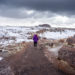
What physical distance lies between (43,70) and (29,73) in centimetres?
112

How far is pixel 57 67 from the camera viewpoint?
1254 cm

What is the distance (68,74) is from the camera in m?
11.3

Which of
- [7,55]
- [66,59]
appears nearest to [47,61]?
[66,59]

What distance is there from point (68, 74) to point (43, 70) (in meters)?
1.76

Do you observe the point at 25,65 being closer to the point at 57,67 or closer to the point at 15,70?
the point at 15,70

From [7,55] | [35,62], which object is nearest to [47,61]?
[35,62]

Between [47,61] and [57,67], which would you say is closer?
[57,67]

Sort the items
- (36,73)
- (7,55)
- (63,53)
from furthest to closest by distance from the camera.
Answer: (7,55) < (63,53) < (36,73)

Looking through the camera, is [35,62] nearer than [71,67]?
No

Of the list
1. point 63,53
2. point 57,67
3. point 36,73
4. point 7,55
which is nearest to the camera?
point 36,73

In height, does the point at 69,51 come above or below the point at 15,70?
above

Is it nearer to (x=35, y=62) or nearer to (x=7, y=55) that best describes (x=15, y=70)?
(x=35, y=62)

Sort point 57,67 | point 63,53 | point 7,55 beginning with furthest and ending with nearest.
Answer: point 7,55 < point 63,53 < point 57,67

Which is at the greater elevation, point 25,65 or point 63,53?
point 63,53
